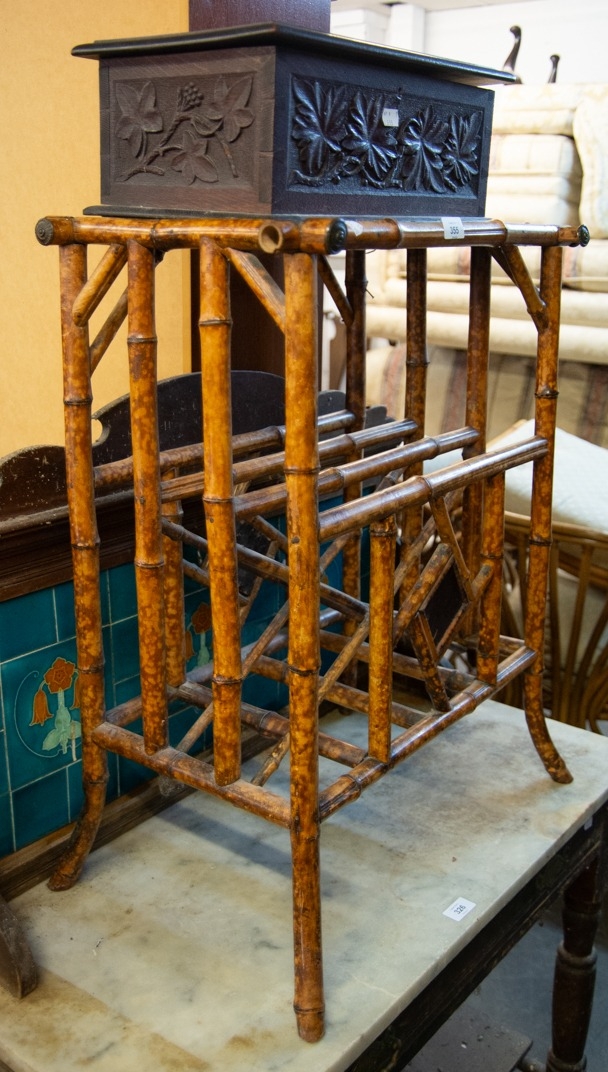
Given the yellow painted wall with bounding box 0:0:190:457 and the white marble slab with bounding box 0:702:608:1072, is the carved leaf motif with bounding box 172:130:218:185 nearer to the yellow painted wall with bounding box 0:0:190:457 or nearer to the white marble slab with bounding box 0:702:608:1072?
the yellow painted wall with bounding box 0:0:190:457

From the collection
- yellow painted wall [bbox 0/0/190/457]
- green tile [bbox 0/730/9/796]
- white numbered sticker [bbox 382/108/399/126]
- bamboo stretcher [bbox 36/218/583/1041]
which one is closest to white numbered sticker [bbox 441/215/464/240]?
bamboo stretcher [bbox 36/218/583/1041]

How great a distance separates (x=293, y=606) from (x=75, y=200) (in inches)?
41.3

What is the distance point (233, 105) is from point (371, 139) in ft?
0.58

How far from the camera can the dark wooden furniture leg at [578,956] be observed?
1731 millimetres

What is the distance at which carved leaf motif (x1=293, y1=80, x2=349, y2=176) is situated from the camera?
1.08 m

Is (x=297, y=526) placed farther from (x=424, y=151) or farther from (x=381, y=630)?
(x=424, y=151)

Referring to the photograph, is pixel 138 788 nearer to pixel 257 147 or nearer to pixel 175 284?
pixel 175 284

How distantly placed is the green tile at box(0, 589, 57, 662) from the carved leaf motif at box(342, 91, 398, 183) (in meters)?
0.65

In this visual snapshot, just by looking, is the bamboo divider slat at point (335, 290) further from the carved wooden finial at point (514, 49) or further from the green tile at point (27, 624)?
the carved wooden finial at point (514, 49)

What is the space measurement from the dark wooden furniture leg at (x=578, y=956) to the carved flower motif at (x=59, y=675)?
88 centimetres

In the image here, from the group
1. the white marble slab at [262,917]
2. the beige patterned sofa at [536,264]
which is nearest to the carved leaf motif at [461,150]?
the white marble slab at [262,917]

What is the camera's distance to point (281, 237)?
969 mm

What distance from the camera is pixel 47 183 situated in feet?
6.10

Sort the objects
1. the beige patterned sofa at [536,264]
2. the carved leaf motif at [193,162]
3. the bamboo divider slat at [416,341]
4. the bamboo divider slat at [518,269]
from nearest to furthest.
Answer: the carved leaf motif at [193,162] < the bamboo divider slat at [518,269] < the bamboo divider slat at [416,341] < the beige patterned sofa at [536,264]
